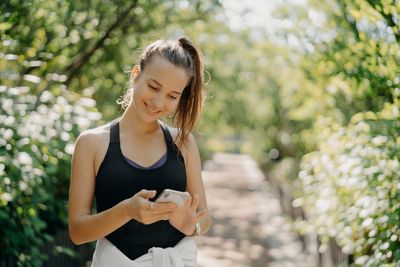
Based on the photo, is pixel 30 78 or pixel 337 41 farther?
pixel 337 41

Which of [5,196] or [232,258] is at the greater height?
[5,196]

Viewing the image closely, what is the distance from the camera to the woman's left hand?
1.90m

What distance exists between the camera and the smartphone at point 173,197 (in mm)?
1791

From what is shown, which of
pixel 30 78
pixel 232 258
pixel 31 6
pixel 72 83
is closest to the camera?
pixel 30 78

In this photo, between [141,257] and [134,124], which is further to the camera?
[134,124]

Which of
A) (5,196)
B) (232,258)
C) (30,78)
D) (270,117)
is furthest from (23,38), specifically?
(270,117)

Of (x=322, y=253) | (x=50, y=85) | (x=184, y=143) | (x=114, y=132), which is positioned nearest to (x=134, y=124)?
(x=114, y=132)

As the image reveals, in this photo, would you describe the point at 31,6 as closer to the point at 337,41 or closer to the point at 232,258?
the point at 337,41

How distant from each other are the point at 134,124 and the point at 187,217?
381 millimetres

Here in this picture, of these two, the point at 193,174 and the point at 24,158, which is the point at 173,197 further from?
the point at 24,158

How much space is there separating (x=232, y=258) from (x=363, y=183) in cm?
527

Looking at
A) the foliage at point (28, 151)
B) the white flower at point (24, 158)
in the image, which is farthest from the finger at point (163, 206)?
the white flower at point (24, 158)

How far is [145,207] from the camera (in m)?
1.74

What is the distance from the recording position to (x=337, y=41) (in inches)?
204
